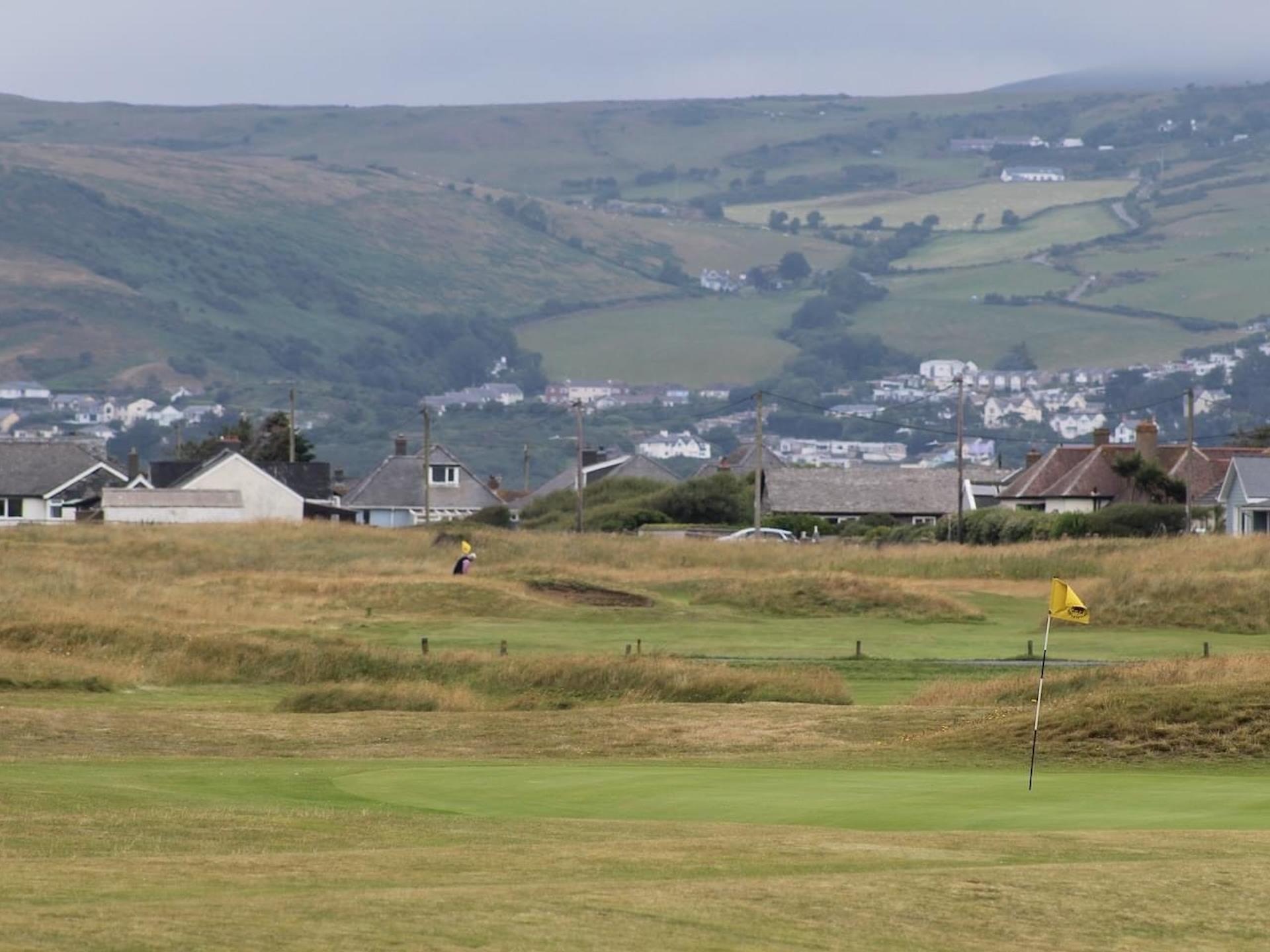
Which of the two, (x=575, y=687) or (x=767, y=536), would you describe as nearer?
(x=575, y=687)

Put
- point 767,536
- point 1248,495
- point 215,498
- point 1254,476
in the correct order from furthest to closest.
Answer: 1. point 215,498
2. point 767,536
3. point 1254,476
4. point 1248,495

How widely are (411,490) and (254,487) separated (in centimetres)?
1609

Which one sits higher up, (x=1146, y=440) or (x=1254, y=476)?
(x=1146, y=440)

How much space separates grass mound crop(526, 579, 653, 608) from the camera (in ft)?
181

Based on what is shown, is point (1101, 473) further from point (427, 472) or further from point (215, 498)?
point (215, 498)

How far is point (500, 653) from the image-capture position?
4047cm

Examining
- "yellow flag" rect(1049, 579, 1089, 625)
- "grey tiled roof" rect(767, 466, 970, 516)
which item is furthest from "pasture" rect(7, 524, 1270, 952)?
"grey tiled roof" rect(767, 466, 970, 516)

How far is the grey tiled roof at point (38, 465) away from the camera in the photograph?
108m

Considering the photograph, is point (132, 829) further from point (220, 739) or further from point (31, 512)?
point (31, 512)

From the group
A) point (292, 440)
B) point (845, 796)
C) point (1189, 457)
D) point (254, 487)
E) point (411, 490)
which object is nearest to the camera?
point (845, 796)

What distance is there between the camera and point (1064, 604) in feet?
68.4

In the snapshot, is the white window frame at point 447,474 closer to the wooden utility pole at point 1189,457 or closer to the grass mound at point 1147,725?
the wooden utility pole at point 1189,457

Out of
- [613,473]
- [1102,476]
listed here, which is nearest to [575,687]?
[1102,476]

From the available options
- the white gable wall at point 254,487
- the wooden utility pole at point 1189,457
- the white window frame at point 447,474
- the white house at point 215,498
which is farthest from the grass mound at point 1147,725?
the white window frame at point 447,474
